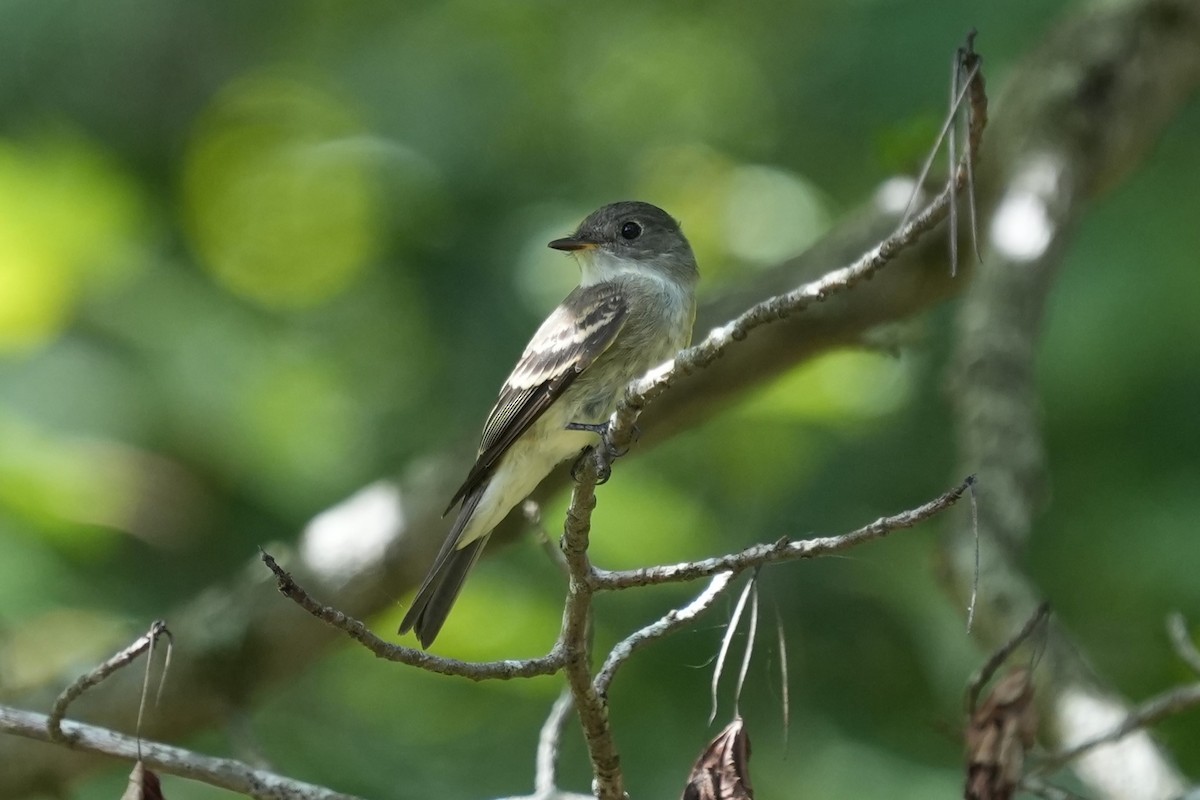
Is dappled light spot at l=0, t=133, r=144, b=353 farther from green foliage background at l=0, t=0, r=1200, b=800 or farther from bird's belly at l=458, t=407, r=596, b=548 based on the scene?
bird's belly at l=458, t=407, r=596, b=548

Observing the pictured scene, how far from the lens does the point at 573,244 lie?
4.97m

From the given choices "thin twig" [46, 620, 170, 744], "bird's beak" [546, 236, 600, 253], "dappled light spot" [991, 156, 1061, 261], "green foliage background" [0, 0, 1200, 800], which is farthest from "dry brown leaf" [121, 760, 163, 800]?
"dappled light spot" [991, 156, 1061, 261]

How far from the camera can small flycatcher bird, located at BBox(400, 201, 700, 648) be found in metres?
4.38

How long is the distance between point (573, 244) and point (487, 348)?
62.9 inches

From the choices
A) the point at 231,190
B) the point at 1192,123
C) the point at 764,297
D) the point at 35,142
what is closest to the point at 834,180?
the point at 1192,123

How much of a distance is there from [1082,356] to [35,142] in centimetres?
455

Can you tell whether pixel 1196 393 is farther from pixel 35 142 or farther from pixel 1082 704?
pixel 35 142

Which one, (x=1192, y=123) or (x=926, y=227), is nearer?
(x=926, y=227)

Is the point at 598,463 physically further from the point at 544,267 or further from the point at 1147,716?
the point at 544,267

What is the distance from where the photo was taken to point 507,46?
790cm

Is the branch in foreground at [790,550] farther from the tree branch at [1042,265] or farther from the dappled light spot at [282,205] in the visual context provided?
the dappled light spot at [282,205]

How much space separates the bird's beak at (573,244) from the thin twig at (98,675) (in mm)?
2573

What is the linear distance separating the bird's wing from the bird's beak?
0.33 m

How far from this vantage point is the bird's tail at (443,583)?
4.21m
